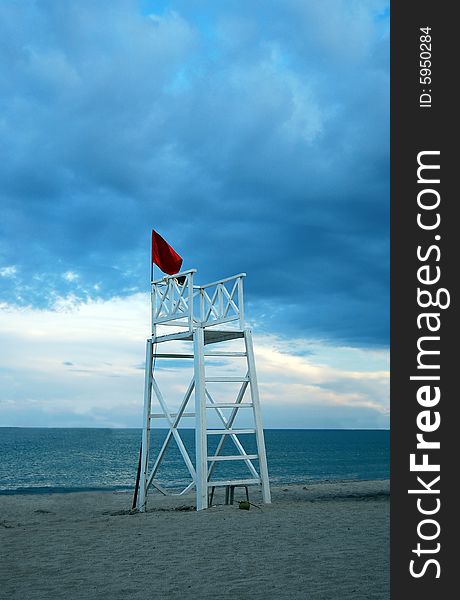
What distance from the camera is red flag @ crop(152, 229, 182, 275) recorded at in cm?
1825

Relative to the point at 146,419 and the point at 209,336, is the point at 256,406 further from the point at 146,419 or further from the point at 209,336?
the point at 146,419

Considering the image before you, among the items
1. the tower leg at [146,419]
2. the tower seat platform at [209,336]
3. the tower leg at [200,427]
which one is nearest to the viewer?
the tower leg at [200,427]

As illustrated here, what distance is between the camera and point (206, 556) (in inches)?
416

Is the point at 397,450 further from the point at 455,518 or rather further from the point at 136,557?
the point at 136,557

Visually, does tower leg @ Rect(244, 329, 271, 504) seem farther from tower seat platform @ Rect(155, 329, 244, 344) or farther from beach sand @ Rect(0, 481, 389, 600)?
beach sand @ Rect(0, 481, 389, 600)

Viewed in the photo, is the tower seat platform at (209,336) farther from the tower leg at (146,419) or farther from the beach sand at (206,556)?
the beach sand at (206,556)

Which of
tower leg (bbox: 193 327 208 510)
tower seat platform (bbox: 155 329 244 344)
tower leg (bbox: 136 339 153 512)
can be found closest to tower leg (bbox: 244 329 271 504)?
tower seat platform (bbox: 155 329 244 344)

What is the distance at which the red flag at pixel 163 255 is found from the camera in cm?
1825

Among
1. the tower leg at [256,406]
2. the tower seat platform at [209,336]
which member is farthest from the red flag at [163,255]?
the tower leg at [256,406]

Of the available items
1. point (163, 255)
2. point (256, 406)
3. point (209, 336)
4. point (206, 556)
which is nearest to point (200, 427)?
point (256, 406)

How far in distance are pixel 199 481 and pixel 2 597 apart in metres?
7.47

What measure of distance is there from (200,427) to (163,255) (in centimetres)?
491

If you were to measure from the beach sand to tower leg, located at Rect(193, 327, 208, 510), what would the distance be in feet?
1.53

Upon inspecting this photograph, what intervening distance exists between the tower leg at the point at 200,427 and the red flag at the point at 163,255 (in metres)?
2.46
